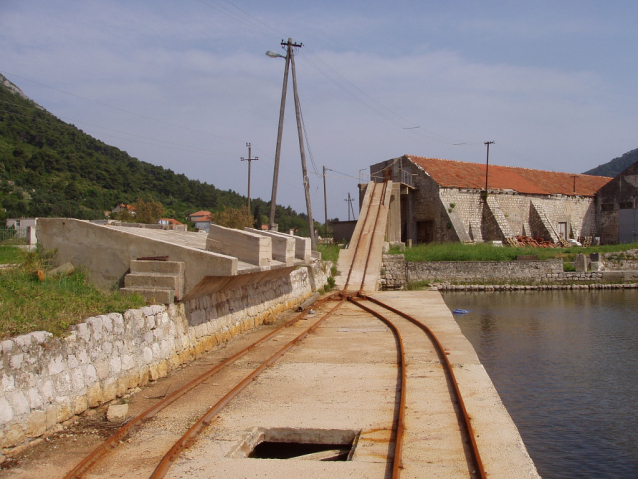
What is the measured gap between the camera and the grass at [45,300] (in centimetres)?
642

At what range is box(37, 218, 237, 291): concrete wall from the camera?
969 centimetres

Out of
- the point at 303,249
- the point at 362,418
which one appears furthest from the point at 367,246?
the point at 362,418

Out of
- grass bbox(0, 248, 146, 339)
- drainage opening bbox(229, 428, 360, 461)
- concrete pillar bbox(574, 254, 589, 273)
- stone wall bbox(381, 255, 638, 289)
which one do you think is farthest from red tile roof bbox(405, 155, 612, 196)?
drainage opening bbox(229, 428, 360, 461)

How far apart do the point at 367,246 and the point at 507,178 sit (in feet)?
62.5

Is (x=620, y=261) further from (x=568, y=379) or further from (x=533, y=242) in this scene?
(x=568, y=379)

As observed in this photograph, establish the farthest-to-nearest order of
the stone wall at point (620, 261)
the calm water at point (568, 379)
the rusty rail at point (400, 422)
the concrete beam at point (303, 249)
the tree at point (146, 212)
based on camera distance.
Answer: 1. the tree at point (146, 212)
2. the stone wall at point (620, 261)
3. the concrete beam at point (303, 249)
4. the calm water at point (568, 379)
5. the rusty rail at point (400, 422)

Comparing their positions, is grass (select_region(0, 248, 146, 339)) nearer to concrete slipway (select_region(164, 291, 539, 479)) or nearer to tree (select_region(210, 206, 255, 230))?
concrete slipway (select_region(164, 291, 539, 479))

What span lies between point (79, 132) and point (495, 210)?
140 feet

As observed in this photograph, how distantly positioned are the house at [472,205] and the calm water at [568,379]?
15892 mm

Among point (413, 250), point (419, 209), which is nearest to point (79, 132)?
point (419, 209)

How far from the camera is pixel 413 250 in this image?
3350 centimetres

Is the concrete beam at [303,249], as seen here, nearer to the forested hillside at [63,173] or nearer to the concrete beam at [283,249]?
the concrete beam at [283,249]

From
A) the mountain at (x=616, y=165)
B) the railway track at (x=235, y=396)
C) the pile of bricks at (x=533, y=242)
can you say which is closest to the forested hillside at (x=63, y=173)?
the pile of bricks at (x=533, y=242)

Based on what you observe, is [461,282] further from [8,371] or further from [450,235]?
[8,371]
